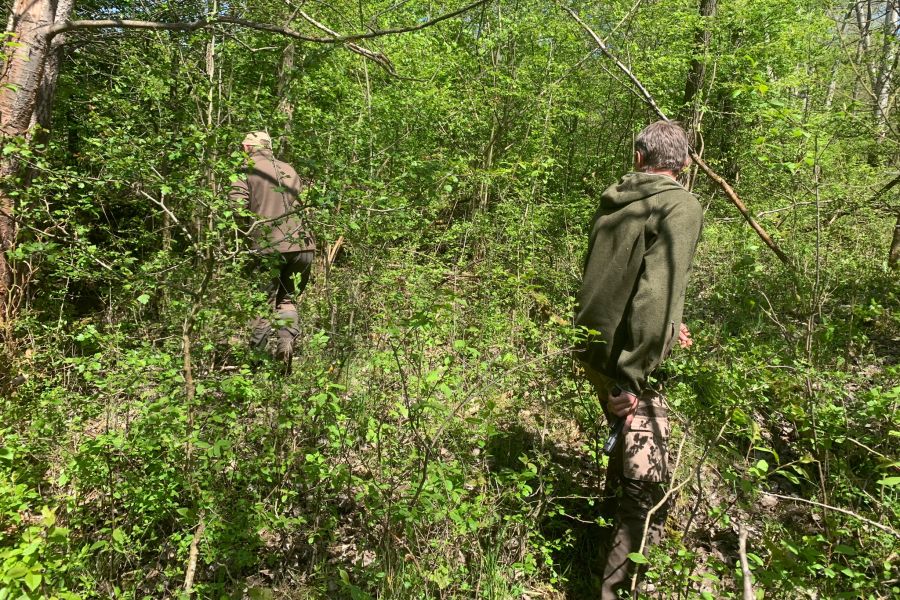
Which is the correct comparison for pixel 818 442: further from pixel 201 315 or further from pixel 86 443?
pixel 86 443

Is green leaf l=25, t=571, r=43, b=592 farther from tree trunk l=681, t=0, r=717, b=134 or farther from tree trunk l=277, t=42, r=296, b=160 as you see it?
tree trunk l=681, t=0, r=717, b=134

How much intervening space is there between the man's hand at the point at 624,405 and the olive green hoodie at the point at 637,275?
0.14 ft

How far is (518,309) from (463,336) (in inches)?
28.5

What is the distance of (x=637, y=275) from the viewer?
240cm

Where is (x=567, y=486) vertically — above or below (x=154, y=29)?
below

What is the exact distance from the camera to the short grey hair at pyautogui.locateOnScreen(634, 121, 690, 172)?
8.14ft

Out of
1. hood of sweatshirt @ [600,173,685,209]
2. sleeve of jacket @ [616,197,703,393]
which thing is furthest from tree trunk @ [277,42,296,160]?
sleeve of jacket @ [616,197,703,393]

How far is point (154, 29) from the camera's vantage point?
10.3 ft

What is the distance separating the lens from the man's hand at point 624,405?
2.36m

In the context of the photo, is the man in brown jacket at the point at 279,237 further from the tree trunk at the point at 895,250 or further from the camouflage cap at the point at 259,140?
the tree trunk at the point at 895,250

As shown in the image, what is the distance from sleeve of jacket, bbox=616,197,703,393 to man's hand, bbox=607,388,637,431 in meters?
0.05

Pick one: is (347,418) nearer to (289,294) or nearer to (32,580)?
(32,580)

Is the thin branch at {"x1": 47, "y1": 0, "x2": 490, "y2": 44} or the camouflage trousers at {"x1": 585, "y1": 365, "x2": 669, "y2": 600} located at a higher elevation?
the thin branch at {"x1": 47, "y1": 0, "x2": 490, "y2": 44}

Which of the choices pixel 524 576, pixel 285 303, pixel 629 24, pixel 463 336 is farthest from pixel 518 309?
pixel 629 24
